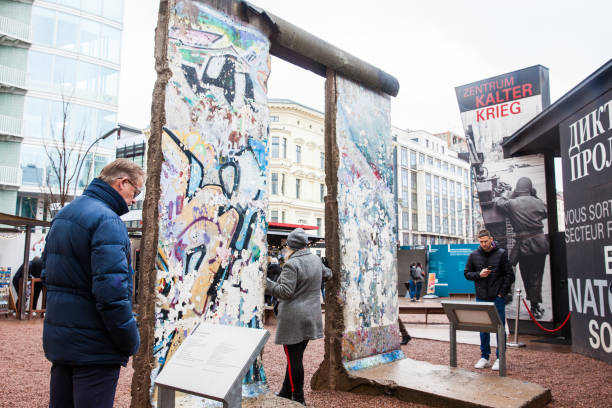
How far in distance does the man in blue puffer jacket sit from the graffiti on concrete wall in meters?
3.62

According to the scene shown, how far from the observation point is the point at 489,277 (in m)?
7.15

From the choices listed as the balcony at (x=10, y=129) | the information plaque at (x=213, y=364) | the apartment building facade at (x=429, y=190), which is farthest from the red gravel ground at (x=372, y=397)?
the apartment building facade at (x=429, y=190)

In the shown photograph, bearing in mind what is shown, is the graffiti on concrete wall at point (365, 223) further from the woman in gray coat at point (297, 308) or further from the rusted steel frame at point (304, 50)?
the woman in gray coat at point (297, 308)

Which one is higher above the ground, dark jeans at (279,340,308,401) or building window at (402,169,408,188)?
building window at (402,169,408,188)

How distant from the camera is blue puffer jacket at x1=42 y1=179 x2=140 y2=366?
2.65 meters

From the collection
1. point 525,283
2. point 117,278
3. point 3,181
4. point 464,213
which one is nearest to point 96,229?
point 117,278

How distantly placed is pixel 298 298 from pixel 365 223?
5.84 ft

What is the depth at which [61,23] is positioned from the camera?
28594 millimetres

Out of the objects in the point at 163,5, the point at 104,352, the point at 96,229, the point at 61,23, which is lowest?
the point at 104,352

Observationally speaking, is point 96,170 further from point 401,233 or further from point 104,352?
point 401,233

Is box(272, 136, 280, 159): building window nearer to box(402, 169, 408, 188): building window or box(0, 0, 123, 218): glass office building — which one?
box(0, 0, 123, 218): glass office building

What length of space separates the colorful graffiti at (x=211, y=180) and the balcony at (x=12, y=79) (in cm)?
2698

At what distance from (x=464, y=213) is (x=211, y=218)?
2879 inches

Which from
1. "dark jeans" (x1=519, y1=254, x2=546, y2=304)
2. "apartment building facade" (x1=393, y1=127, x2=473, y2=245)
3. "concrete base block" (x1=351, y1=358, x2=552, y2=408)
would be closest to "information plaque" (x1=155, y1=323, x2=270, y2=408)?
"concrete base block" (x1=351, y1=358, x2=552, y2=408)
